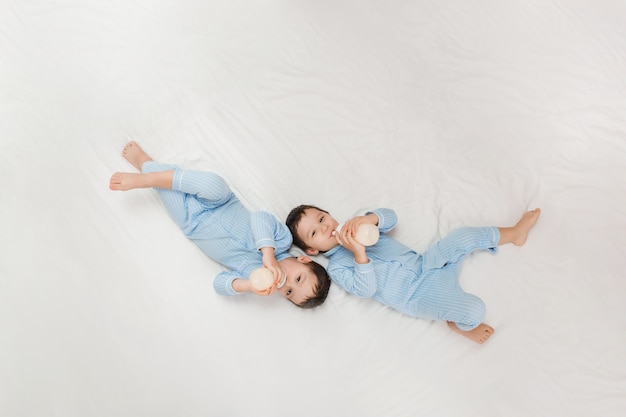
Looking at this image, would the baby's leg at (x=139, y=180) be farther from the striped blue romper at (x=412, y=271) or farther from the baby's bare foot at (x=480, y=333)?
the baby's bare foot at (x=480, y=333)

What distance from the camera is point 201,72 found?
5.57 ft

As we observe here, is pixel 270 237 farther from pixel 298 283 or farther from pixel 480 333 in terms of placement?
pixel 480 333

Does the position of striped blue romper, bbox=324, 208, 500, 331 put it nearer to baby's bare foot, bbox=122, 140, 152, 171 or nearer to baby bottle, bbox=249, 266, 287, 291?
baby bottle, bbox=249, 266, 287, 291

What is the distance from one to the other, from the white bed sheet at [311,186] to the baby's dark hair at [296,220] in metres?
0.08

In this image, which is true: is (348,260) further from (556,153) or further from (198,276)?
(556,153)

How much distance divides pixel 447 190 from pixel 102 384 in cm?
120

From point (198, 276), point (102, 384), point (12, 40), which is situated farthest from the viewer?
point (12, 40)

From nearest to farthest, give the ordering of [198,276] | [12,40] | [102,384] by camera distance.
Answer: [102,384], [198,276], [12,40]

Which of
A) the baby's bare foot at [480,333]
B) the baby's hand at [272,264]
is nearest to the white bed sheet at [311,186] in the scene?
the baby's bare foot at [480,333]

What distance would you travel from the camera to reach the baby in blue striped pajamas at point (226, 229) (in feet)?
4.75

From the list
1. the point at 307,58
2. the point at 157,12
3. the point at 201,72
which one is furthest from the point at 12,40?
the point at 307,58

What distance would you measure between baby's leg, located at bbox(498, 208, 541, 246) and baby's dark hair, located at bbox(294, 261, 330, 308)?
550 mm

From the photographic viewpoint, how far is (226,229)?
154cm

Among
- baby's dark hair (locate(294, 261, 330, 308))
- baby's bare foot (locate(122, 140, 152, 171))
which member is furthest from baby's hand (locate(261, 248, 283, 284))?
baby's bare foot (locate(122, 140, 152, 171))
